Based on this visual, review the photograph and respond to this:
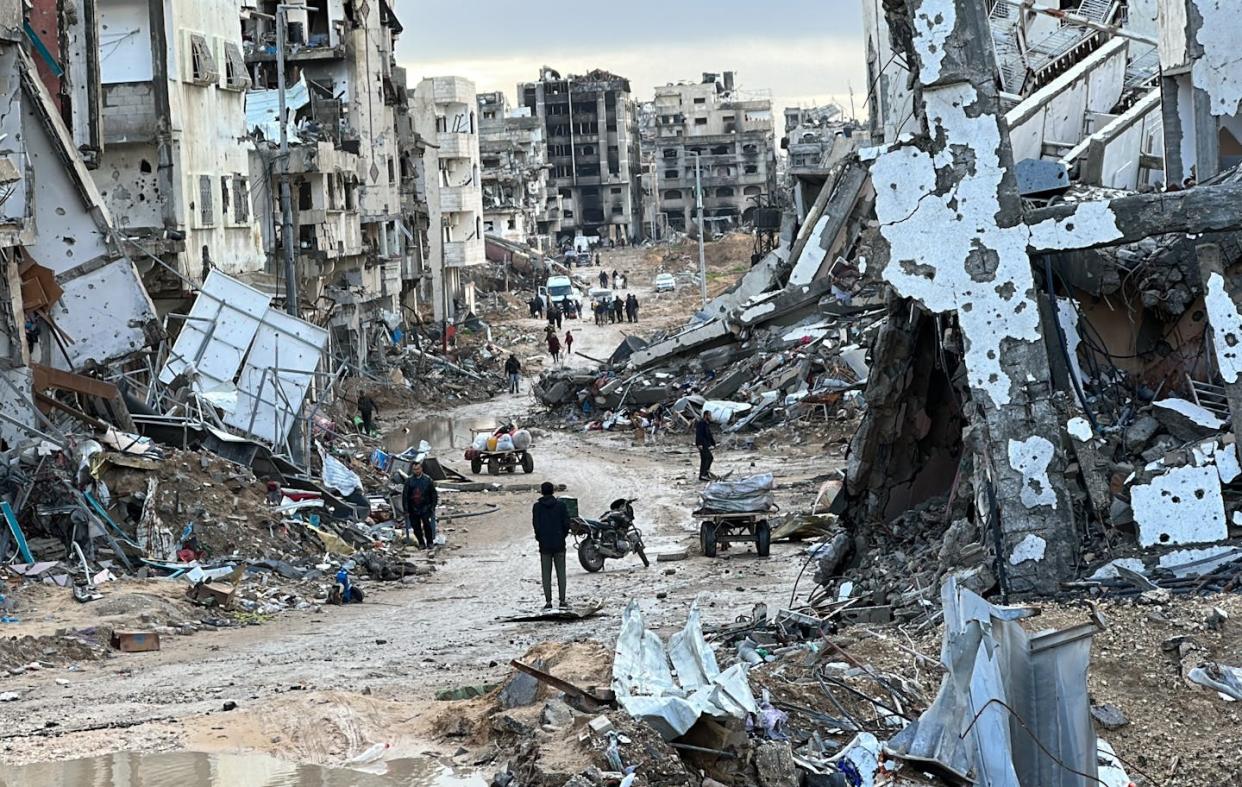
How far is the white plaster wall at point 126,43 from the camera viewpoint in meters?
33.4

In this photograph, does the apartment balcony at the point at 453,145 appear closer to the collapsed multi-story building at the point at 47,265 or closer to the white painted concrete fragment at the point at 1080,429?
the collapsed multi-story building at the point at 47,265

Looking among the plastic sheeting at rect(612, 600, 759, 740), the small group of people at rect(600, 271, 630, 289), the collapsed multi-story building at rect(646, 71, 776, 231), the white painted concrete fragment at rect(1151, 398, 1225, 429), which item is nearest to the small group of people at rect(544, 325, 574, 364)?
the small group of people at rect(600, 271, 630, 289)

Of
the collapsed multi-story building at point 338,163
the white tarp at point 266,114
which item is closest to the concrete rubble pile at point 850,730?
the collapsed multi-story building at point 338,163

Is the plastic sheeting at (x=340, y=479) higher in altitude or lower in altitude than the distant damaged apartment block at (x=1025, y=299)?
lower

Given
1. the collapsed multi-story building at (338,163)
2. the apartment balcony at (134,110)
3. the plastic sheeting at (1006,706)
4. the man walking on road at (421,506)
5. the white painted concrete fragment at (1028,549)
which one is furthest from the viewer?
the collapsed multi-story building at (338,163)

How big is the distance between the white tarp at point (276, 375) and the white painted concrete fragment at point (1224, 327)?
1544 cm

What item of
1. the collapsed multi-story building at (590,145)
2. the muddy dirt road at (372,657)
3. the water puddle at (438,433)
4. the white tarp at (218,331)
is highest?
the collapsed multi-story building at (590,145)

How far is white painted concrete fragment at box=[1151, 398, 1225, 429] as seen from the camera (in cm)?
1396

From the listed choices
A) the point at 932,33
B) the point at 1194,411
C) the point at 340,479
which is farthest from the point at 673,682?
the point at 340,479

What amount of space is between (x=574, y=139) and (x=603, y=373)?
306 feet

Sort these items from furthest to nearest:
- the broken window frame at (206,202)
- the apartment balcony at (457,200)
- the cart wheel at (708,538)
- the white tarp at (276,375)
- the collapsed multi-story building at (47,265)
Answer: the apartment balcony at (457,200)
the broken window frame at (206,202)
the white tarp at (276,375)
the collapsed multi-story building at (47,265)
the cart wheel at (708,538)

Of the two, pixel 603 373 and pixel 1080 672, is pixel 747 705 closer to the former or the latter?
pixel 1080 672

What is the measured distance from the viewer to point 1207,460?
13.6 meters

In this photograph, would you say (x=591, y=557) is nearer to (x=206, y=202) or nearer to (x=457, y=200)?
(x=206, y=202)
